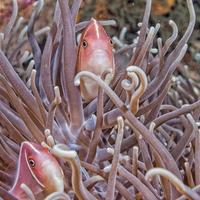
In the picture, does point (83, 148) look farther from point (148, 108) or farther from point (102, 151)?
point (148, 108)

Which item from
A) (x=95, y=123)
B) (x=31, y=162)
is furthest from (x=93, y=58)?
(x=31, y=162)

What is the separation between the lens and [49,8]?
2348 millimetres

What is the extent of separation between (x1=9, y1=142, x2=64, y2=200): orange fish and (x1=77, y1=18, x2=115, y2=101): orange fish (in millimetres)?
244

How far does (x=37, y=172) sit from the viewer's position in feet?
3.12

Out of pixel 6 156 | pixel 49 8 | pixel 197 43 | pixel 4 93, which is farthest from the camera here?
pixel 197 43

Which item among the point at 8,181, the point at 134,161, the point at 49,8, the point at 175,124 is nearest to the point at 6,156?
the point at 8,181

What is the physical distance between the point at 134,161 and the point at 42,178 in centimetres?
18

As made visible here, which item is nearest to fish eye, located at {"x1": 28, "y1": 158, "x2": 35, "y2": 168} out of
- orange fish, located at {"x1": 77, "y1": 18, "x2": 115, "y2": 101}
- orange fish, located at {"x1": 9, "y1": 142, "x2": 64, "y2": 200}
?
orange fish, located at {"x1": 9, "y1": 142, "x2": 64, "y2": 200}

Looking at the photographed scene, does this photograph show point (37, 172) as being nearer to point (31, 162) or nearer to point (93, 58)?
point (31, 162)

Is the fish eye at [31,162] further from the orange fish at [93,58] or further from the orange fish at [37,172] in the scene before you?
the orange fish at [93,58]

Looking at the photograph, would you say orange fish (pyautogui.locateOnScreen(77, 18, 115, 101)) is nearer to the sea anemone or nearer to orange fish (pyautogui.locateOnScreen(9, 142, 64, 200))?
the sea anemone

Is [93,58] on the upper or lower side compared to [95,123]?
upper

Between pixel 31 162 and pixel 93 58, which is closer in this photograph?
pixel 31 162

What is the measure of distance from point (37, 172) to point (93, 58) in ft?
1.10
